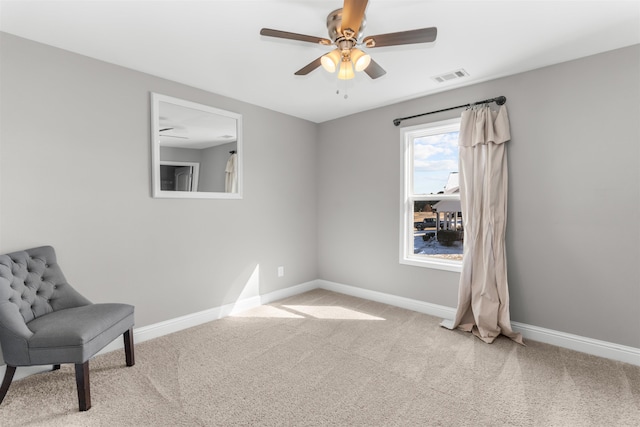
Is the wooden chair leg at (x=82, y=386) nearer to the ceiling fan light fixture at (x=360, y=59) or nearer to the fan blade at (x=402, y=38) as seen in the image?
the ceiling fan light fixture at (x=360, y=59)

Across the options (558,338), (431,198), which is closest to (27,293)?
(431,198)

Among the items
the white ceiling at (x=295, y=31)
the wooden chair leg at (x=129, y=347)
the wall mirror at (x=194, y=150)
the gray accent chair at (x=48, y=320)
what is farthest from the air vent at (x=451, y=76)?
the wooden chair leg at (x=129, y=347)

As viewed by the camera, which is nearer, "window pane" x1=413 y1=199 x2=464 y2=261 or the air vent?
the air vent

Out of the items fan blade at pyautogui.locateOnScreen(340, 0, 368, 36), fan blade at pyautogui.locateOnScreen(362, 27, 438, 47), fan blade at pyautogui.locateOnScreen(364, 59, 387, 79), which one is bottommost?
fan blade at pyautogui.locateOnScreen(364, 59, 387, 79)

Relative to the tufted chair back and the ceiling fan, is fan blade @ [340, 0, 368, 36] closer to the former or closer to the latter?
the ceiling fan

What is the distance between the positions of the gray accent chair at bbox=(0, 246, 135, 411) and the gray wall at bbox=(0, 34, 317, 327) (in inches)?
8.3

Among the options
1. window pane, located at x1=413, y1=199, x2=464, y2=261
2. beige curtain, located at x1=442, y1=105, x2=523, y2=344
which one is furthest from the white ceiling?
window pane, located at x1=413, y1=199, x2=464, y2=261

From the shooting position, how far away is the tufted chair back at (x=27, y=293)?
5.97 ft

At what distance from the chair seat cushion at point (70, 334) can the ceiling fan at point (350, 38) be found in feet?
6.80

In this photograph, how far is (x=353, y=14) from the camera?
157 centimetres

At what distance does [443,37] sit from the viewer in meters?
2.24

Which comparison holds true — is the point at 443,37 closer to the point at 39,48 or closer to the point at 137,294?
the point at 39,48

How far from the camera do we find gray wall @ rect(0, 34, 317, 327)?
88.4 inches

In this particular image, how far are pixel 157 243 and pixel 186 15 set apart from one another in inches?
76.8
